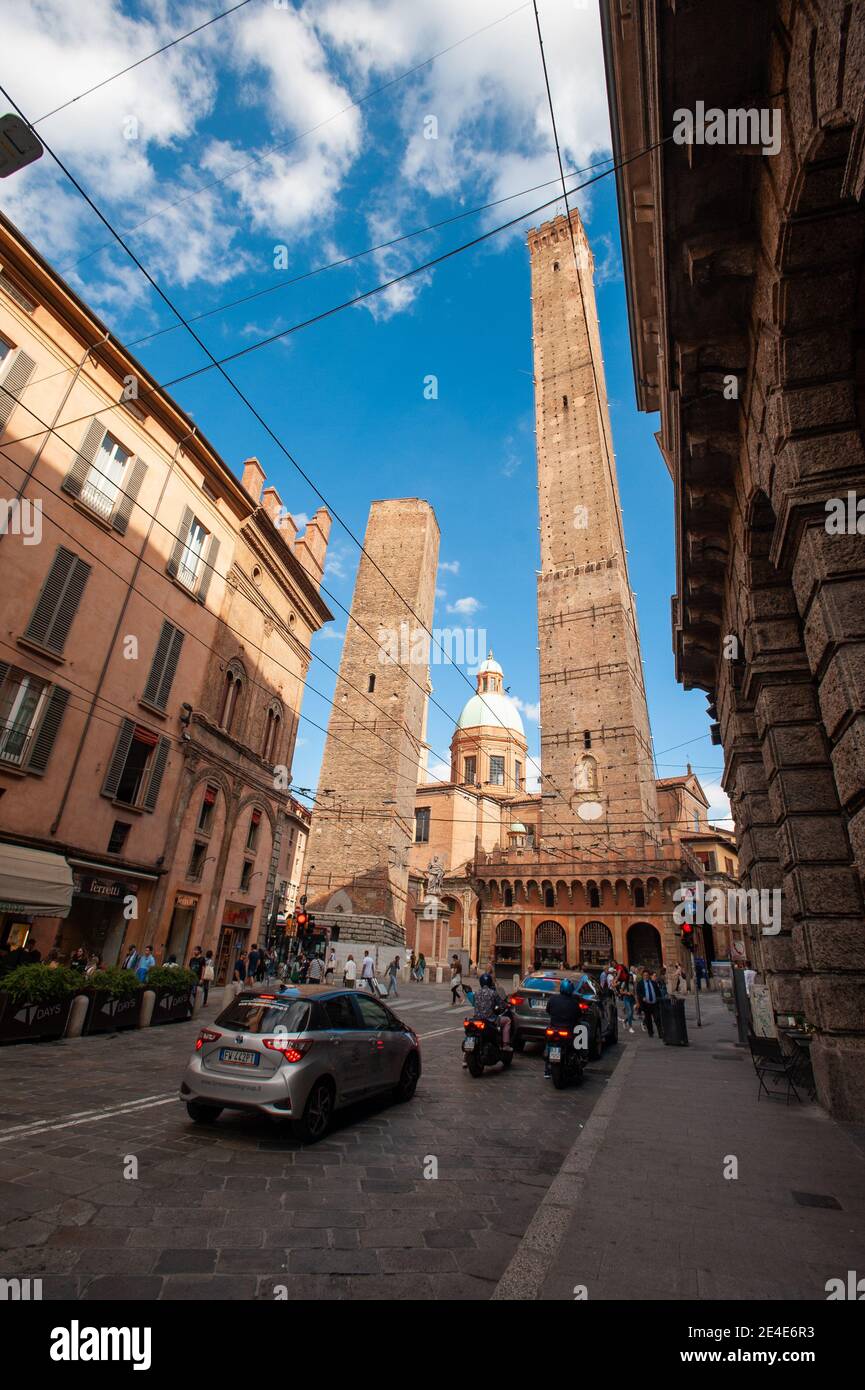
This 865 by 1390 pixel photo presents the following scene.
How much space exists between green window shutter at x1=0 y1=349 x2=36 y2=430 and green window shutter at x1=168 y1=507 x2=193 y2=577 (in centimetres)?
516

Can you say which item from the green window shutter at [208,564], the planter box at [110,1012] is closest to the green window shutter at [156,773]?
the green window shutter at [208,564]

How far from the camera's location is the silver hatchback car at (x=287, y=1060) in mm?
Result: 5594

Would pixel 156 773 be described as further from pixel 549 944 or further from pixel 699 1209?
pixel 549 944

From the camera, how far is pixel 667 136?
4969 millimetres

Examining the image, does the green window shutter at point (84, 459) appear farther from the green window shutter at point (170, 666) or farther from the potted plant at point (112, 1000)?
the potted plant at point (112, 1000)

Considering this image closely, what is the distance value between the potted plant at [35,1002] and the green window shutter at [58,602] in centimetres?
746

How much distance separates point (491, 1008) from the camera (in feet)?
33.4

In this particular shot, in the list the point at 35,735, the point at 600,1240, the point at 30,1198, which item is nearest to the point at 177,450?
the point at 35,735

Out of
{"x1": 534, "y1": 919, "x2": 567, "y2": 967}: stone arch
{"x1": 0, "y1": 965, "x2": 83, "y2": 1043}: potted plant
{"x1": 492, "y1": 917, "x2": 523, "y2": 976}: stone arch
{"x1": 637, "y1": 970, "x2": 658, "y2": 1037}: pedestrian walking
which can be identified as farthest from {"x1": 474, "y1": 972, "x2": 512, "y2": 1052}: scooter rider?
{"x1": 492, "y1": 917, "x2": 523, "y2": 976}: stone arch

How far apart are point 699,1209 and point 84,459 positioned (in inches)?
719

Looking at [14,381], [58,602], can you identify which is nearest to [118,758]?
[58,602]

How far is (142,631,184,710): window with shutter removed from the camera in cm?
1806

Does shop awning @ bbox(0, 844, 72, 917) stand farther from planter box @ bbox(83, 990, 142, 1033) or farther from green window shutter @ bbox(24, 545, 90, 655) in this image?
green window shutter @ bbox(24, 545, 90, 655)

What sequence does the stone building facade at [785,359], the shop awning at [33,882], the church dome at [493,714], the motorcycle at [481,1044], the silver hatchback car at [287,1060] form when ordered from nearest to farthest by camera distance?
1. the stone building facade at [785,359]
2. the silver hatchback car at [287,1060]
3. the motorcycle at [481,1044]
4. the shop awning at [33,882]
5. the church dome at [493,714]
